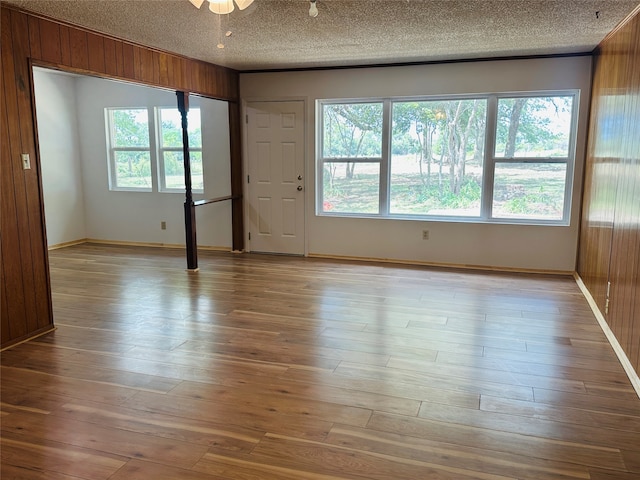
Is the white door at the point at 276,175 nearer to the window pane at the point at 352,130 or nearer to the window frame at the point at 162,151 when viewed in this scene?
the window pane at the point at 352,130

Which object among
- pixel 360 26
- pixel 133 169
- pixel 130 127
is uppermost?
pixel 360 26

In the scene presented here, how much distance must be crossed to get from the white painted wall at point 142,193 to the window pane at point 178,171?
0.39 ft

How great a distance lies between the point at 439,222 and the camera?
19.2 ft

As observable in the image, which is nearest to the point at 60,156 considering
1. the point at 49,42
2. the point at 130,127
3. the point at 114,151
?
the point at 114,151

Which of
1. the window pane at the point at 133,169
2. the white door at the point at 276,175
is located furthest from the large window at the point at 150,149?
the white door at the point at 276,175

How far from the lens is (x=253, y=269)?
576 cm

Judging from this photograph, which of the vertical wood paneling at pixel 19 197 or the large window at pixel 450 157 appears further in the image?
the large window at pixel 450 157

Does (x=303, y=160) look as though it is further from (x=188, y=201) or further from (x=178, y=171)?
(x=178, y=171)

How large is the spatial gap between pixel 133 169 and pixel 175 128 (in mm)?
946

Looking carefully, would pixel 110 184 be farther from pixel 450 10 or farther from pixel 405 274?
pixel 450 10

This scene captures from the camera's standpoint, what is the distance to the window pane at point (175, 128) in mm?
6676

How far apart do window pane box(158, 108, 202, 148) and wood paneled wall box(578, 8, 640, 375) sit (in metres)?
4.73

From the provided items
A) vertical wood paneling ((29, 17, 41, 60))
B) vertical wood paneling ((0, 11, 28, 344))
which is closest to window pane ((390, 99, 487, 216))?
vertical wood paneling ((29, 17, 41, 60))

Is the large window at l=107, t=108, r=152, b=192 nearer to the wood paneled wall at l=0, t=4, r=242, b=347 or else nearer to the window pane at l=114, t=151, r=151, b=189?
the window pane at l=114, t=151, r=151, b=189
